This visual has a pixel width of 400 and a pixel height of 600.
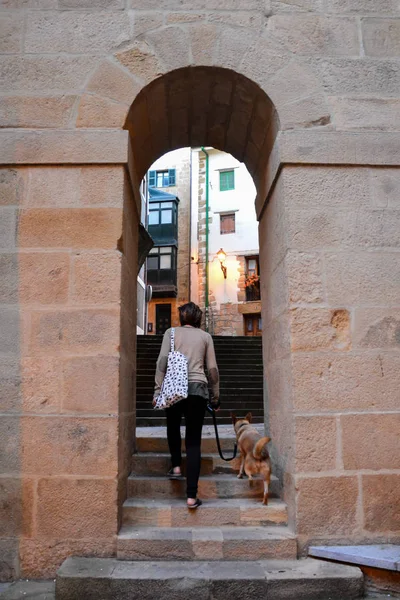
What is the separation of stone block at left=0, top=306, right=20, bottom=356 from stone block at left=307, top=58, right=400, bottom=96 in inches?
111

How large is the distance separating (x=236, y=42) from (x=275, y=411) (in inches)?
114

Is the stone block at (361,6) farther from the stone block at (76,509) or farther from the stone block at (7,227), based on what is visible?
the stone block at (76,509)

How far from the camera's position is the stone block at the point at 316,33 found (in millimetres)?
4086

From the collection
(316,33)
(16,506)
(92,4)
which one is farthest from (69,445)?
(316,33)

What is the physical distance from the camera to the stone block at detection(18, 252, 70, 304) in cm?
367

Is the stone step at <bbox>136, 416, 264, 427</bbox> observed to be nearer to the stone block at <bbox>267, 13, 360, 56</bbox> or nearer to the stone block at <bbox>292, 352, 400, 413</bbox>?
the stone block at <bbox>292, 352, 400, 413</bbox>

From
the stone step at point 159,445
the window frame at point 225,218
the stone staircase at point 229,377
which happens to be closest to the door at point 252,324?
the window frame at point 225,218

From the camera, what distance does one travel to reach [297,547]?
3406 millimetres

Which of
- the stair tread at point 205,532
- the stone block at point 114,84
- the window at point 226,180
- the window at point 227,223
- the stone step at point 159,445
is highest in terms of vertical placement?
the window at point 226,180

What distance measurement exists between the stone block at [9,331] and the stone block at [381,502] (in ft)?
8.18

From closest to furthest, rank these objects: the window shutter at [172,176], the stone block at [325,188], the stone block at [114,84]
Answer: the stone block at [325,188] → the stone block at [114,84] → the window shutter at [172,176]

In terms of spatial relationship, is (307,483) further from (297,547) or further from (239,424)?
(239,424)

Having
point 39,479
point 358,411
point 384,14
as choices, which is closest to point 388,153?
point 384,14

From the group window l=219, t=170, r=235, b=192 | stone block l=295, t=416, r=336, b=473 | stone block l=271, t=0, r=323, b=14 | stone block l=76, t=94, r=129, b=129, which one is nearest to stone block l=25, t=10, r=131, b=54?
stone block l=76, t=94, r=129, b=129
